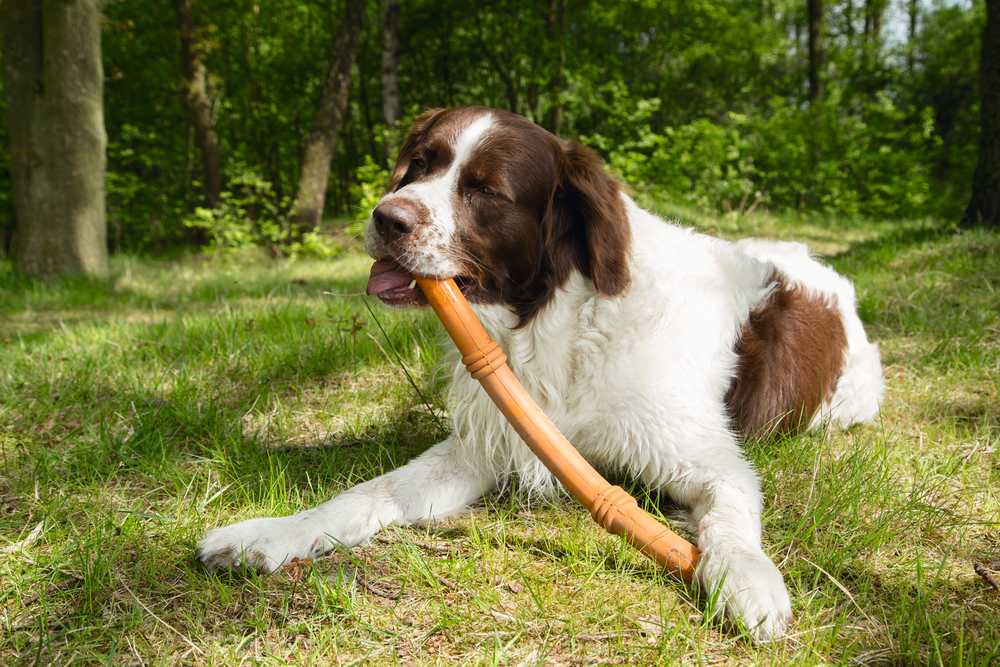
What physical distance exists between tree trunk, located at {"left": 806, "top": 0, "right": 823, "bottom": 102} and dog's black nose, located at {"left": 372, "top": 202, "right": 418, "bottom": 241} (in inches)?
572

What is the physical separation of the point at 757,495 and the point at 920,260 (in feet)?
12.8

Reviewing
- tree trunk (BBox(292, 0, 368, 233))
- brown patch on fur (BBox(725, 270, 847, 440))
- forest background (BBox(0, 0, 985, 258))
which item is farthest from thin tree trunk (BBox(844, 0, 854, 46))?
brown patch on fur (BBox(725, 270, 847, 440))

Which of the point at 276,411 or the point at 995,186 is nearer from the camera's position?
the point at 276,411

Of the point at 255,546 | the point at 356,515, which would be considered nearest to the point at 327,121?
the point at 356,515

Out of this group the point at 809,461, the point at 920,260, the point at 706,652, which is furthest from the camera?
the point at 920,260

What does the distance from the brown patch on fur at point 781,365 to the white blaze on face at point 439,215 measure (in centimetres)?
116

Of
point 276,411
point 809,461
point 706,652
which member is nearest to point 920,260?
point 809,461

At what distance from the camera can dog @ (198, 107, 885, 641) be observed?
1.98 metres

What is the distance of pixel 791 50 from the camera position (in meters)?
26.0

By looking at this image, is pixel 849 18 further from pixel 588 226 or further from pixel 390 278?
pixel 390 278

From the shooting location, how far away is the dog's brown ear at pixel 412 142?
2533 millimetres

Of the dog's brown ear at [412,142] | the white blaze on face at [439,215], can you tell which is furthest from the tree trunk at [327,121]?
the white blaze on face at [439,215]

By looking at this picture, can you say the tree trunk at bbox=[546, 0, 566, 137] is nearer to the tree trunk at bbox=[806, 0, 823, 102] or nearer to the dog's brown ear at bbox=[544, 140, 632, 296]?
the tree trunk at bbox=[806, 0, 823, 102]

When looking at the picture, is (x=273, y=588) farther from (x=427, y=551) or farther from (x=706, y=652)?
(x=706, y=652)
